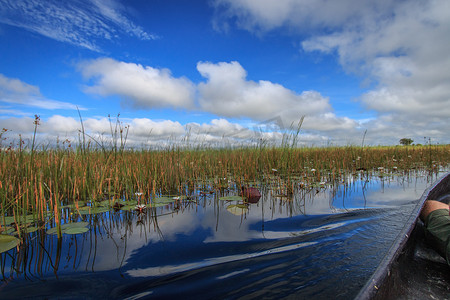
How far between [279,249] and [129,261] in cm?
134

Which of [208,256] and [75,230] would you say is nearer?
[208,256]

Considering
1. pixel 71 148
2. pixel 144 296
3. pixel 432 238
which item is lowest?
pixel 144 296

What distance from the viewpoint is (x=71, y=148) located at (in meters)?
4.37

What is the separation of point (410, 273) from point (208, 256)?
4.81 ft

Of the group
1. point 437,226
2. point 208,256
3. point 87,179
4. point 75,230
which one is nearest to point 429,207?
point 437,226

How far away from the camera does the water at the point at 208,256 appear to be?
1.44m

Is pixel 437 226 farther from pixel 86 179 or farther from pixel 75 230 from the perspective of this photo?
pixel 86 179

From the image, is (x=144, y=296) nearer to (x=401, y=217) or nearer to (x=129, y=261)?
(x=129, y=261)

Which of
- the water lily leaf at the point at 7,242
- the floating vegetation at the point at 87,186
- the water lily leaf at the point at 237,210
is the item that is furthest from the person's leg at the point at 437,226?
the water lily leaf at the point at 7,242

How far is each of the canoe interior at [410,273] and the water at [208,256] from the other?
283 millimetres

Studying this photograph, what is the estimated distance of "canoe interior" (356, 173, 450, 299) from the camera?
3.04ft

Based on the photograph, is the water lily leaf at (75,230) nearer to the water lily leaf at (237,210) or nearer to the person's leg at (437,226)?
the water lily leaf at (237,210)

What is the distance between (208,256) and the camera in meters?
1.89

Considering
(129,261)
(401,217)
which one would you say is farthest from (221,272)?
(401,217)
